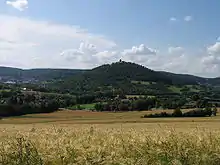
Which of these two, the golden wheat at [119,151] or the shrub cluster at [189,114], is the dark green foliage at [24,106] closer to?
the shrub cluster at [189,114]

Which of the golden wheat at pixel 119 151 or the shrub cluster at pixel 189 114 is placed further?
the shrub cluster at pixel 189 114

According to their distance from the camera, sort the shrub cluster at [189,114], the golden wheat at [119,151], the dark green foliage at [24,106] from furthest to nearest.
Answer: the dark green foliage at [24,106], the shrub cluster at [189,114], the golden wheat at [119,151]

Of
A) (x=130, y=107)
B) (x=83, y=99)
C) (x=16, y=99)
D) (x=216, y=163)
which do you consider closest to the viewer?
(x=216, y=163)

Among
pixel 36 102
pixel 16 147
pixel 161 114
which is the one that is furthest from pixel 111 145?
pixel 36 102

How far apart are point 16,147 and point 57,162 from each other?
1220 millimetres

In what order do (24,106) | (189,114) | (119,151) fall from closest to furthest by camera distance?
(119,151), (189,114), (24,106)

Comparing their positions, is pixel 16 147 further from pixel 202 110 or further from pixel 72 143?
pixel 202 110

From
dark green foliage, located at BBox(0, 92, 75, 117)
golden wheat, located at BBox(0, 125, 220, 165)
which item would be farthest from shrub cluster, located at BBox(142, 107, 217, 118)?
golden wheat, located at BBox(0, 125, 220, 165)

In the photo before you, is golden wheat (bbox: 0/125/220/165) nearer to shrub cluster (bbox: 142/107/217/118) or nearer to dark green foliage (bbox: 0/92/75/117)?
shrub cluster (bbox: 142/107/217/118)

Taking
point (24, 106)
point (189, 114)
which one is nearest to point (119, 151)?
point (189, 114)

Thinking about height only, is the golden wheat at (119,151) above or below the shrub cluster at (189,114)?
above

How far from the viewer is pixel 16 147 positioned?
8188 millimetres

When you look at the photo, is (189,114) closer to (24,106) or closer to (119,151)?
(24,106)

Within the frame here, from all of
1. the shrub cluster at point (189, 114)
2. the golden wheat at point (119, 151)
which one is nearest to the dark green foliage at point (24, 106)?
the shrub cluster at point (189, 114)
